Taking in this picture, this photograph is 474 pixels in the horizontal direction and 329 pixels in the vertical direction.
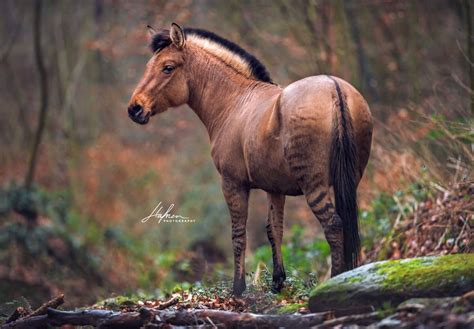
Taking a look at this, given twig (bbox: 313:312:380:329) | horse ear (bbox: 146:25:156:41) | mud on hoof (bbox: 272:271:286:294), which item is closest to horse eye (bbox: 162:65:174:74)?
horse ear (bbox: 146:25:156:41)

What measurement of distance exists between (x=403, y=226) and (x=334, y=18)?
Answer: 19.7 feet

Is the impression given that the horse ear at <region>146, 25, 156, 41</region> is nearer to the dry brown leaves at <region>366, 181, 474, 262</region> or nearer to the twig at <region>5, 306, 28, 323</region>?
the twig at <region>5, 306, 28, 323</region>

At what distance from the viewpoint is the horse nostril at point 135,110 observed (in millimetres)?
8273

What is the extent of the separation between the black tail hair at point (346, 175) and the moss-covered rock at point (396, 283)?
52cm

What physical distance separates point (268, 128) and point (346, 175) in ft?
3.22

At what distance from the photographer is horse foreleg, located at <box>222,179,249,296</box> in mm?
7691

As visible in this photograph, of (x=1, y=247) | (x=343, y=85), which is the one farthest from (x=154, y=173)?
(x=343, y=85)

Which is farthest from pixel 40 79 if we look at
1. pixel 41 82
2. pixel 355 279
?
pixel 355 279

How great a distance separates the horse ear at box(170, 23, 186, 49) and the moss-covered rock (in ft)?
11.9

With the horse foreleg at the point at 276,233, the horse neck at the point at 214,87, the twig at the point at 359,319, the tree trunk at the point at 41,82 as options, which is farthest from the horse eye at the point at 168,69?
the tree trunk at the point at 41,82

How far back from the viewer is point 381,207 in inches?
459

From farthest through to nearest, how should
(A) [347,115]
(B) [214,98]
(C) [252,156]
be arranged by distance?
(B) [214,98]
(C) [252,156]
(A) [347,115]

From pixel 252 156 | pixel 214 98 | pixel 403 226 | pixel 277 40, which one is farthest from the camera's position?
pixel 277 40

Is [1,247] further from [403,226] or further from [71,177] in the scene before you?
[403,226]
